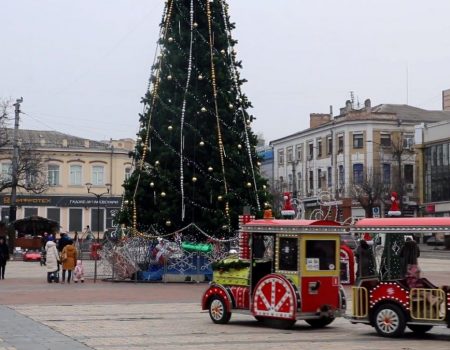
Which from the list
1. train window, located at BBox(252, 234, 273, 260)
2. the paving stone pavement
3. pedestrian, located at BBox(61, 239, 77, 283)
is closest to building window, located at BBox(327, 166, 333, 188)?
pedestrian, located at BBox(61, 239, 77, 283)

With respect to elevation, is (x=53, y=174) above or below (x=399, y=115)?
below

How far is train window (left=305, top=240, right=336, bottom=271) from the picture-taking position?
17.8 m

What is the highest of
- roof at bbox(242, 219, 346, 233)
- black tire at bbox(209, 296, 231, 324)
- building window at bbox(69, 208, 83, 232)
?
building window at bbox(69, 208, 83, 232)

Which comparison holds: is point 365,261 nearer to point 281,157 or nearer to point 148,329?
point 148,329

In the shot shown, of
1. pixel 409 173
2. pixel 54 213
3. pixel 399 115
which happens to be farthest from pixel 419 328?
pixel 54 213

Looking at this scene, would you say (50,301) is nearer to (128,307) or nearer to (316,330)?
(128,307)

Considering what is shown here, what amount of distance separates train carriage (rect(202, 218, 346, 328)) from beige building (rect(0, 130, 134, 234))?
6323 cm

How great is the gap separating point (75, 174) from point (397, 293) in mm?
71825

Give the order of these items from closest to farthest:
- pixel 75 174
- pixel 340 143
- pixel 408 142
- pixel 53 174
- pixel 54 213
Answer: pixel 408 142 → pixel 340 143 → pixel 54 213 → pixel 53 174 → pixel 75 174

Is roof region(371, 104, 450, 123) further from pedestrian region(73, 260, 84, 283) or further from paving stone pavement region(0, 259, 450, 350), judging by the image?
paving stone pavement region(0, 259, 450, 350)

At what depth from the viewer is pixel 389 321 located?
54.4 feet

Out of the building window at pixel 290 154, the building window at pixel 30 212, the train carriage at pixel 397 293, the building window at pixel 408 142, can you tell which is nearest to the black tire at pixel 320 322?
the train carriage at pixel 397 293

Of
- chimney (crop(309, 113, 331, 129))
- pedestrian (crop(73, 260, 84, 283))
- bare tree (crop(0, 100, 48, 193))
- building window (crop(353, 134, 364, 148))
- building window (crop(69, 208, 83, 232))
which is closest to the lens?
pedestrian (crop(73, 260, 84, 283))

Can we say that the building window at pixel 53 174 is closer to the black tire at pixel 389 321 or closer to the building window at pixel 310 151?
the building window at pixel 310 151
